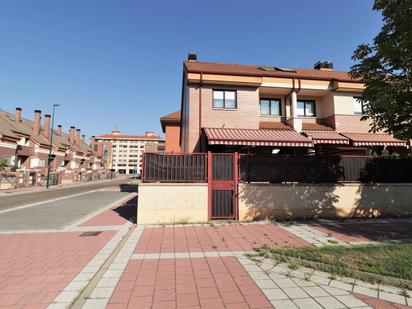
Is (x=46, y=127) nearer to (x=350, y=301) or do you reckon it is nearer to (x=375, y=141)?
(x=375, y=141)

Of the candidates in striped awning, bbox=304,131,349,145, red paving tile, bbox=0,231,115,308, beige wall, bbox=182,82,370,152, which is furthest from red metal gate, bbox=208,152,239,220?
striped awning, bbox=304,131,349,145

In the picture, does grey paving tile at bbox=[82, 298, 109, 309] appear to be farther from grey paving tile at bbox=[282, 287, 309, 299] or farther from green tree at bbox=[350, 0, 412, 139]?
green tree at bbox=[350, 0, 412, 139]

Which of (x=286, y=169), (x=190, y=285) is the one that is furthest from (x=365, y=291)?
(x=286, y=169)

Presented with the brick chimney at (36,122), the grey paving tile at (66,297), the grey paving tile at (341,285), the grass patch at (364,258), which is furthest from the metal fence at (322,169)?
the brick chimney at (36,122)

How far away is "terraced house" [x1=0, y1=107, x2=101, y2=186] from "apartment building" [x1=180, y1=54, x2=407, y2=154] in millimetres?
31515

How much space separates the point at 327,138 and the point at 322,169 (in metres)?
3.91

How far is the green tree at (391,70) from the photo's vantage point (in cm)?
838

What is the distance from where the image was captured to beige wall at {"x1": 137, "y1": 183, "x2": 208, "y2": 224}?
1059 centimetres

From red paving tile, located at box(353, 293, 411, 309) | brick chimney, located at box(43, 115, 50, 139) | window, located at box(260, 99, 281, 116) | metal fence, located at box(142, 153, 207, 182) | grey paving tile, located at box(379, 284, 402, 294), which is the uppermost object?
brick chimney, located at box(43, 115, 50, 139)

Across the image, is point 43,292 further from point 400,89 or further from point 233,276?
point 400,89

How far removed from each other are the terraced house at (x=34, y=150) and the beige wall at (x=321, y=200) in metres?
36.6

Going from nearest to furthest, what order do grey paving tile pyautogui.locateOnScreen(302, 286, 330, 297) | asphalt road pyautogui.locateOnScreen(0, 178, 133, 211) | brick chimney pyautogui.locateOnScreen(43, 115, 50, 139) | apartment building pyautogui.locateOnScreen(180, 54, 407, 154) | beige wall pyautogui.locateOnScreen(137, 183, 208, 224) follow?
grey paving tile pyautogui.locateOnScreen(302, 286, 330, 297) → beige wall pyautogui.locateOnScreen(137, 183, 208, 224) → apartment building pyautogui.locateOnScreen(180, 54, 407, 154) → asphalt road pyautogui.locateOnScreen(0, 178, 133, 211) → brick chimney pyautogui.locateOnScreen(43, 115, 50, 139)

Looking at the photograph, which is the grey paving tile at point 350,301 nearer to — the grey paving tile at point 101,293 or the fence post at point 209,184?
the grey paving tile at point 101,293

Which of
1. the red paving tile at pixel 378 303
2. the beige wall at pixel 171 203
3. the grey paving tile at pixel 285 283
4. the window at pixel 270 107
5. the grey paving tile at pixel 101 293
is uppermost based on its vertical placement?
the window at pixel 270 107
